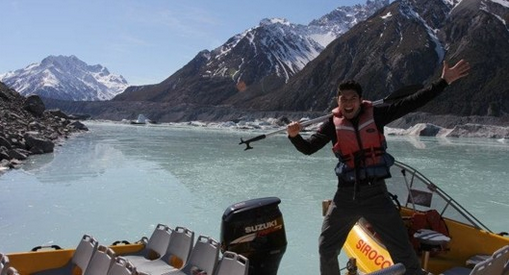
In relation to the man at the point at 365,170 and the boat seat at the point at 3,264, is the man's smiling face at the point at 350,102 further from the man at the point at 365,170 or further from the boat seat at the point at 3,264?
the boat seat at the point at 3,264

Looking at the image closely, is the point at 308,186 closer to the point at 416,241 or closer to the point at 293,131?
the point at 416,241

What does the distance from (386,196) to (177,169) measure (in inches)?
672

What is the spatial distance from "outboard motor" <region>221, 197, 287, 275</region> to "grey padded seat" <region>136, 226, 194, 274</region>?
50cm

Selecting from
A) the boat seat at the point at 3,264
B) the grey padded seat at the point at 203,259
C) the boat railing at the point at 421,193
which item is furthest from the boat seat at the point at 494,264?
the boat seat at the point at 3,264

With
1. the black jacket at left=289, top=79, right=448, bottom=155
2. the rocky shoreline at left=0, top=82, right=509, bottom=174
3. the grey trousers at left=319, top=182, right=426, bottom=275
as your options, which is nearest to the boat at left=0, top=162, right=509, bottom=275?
the grey trousers at left=319, top=182, right=426, bottom=275

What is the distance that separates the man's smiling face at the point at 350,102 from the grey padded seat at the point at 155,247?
108 inches

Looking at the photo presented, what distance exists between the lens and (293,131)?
13.9ft

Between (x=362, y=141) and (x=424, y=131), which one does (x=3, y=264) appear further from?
(x=424, y=131)

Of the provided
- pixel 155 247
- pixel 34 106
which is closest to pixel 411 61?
pixel 34 106

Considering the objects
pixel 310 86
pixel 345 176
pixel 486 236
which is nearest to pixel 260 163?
pixel 486 236

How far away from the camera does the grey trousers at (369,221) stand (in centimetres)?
397

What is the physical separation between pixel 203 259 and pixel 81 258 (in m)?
1.37

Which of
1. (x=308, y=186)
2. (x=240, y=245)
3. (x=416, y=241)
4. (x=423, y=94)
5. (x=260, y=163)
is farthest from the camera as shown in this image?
(x=260, y=163)

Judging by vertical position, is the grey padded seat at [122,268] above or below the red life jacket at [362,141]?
below
